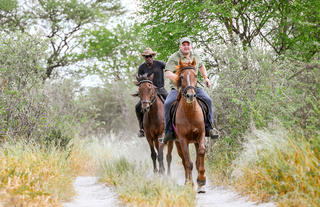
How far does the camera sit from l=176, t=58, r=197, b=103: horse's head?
742cm

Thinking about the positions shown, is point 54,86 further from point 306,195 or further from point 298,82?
point 306,195

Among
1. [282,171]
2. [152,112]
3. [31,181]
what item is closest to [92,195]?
[31,181]

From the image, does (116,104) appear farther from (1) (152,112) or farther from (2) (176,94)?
(2) (176,94)

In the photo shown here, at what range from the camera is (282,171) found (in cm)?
615

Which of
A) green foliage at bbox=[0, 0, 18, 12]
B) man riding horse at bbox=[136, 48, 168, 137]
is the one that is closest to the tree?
green foliage at bbox=[0, 0, 18, 12]

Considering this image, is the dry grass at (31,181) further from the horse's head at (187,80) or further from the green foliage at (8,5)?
the green foliage at (8,5)

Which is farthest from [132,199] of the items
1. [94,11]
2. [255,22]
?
[94,11]

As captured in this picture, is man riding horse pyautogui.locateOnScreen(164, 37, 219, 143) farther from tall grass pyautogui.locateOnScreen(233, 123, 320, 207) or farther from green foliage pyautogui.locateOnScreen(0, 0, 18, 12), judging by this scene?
green foliage pyautogui.locateOnScreen(0, 0, 18, 12)

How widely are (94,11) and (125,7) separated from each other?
3.36 m

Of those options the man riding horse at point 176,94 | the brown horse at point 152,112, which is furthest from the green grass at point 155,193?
the brown horse at point 152,112

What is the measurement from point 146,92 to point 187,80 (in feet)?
8.32

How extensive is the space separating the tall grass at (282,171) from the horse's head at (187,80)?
1471 millimetres

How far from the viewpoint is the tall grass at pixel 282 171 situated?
5480 millimetres

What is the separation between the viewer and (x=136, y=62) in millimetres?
30656
